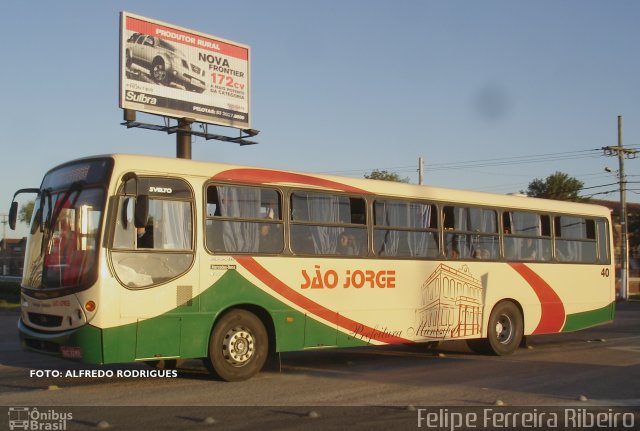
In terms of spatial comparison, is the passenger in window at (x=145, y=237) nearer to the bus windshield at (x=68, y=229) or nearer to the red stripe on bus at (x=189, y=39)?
the bus windshield at (x=68, y=229)

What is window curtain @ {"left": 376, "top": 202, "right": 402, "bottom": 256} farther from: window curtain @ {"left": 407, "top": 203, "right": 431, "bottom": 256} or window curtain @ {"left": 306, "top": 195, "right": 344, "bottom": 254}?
window curtain @ {"left": 306, "top": 195, "right": 344, "bottom": 254}

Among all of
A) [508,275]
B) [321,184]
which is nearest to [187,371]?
[321,184]

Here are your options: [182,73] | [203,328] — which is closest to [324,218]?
[203,328]

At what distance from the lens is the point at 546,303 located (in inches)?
615

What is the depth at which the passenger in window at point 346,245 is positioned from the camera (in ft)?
40.3

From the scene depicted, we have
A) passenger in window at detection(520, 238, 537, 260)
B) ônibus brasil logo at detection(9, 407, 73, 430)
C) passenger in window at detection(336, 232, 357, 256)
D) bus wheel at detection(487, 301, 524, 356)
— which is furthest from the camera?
passenger in window at detection(520, 238, 537, 260)

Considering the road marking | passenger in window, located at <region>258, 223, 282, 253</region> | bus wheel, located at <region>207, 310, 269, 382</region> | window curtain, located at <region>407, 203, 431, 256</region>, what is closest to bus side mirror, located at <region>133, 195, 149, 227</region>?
bus wheel, located at <region>207, 310, 269, 382</region>

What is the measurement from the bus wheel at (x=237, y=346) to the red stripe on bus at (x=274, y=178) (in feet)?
6.54

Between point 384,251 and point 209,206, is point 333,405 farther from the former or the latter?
point 384,251

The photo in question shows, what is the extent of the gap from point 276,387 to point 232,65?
21.1 metres

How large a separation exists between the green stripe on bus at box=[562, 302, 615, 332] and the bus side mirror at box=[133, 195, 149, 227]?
10.2 m

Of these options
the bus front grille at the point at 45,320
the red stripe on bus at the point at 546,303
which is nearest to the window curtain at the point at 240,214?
the bus front grille at the point at 45,320

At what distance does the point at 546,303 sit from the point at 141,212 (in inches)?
374

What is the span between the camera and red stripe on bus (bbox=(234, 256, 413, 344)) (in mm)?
11109
